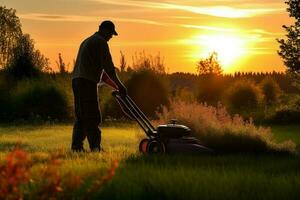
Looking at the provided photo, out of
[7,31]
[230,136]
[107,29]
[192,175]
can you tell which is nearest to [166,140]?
[230,136]

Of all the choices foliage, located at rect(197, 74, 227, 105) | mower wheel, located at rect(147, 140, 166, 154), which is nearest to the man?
mower wheel, located at rect(147, 140, 166, 154)

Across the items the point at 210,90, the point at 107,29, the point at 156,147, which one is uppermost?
the point at 107,29

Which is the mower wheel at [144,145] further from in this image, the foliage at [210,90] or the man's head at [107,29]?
the foliage at [210,90]

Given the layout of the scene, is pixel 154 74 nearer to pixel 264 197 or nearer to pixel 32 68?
pixel 32 68

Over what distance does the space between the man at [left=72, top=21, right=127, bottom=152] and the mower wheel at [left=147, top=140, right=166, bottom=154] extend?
1.12 m

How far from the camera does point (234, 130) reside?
12.9 m

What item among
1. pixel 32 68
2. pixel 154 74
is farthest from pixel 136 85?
pixel 32 68

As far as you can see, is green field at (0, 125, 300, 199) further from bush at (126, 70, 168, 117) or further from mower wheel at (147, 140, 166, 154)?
bush at (126, 70, 168, 117)

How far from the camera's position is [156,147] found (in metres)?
11.8

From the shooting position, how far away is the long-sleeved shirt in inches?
484

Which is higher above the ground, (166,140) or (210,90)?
(210,90)

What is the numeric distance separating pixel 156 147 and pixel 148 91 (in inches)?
693

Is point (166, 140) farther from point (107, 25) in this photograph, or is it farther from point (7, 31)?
point (7, 31)

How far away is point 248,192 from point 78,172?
230cm
